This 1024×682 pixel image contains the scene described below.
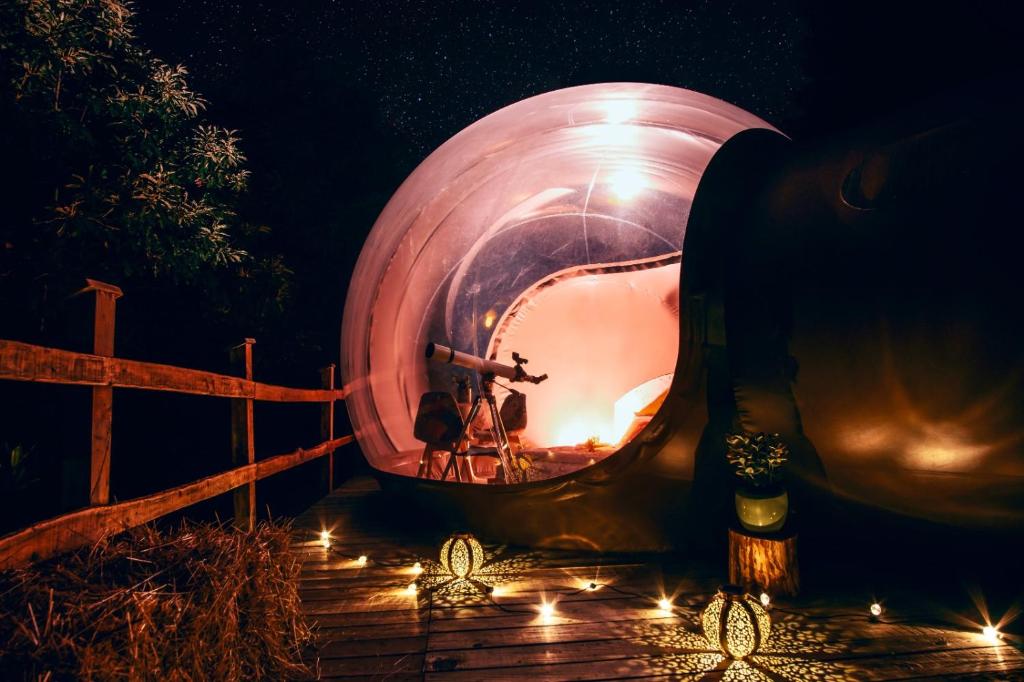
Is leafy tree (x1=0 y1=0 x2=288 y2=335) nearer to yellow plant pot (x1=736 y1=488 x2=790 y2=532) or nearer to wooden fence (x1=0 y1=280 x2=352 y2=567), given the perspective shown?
wooden fence (x1=0 y1=280 x2=352 y2=567)

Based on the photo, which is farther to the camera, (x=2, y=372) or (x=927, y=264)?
(x=927, y=264)

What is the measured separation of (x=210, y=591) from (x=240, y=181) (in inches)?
205

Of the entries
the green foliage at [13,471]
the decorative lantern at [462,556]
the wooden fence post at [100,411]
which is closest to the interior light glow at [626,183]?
the decorative lantern at [462,556]

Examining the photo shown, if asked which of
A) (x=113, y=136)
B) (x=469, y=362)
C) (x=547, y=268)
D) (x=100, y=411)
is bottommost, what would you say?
(x=100, y=411)

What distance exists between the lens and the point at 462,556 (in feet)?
10.1

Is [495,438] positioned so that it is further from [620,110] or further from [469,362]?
[620,110]

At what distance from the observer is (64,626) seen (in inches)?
54.4

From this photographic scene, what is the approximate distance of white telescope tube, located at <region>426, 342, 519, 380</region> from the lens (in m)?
3.86

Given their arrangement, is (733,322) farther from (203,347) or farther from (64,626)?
(203,347)

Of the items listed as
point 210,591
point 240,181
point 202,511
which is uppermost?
point 240,181

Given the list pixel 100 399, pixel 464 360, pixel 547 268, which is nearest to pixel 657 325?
pixel 547 268

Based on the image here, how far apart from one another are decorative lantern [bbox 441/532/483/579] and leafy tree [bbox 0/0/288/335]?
3796mm

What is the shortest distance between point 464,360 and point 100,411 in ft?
7.25

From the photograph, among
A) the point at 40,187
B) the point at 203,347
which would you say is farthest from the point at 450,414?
the point at 203,347
